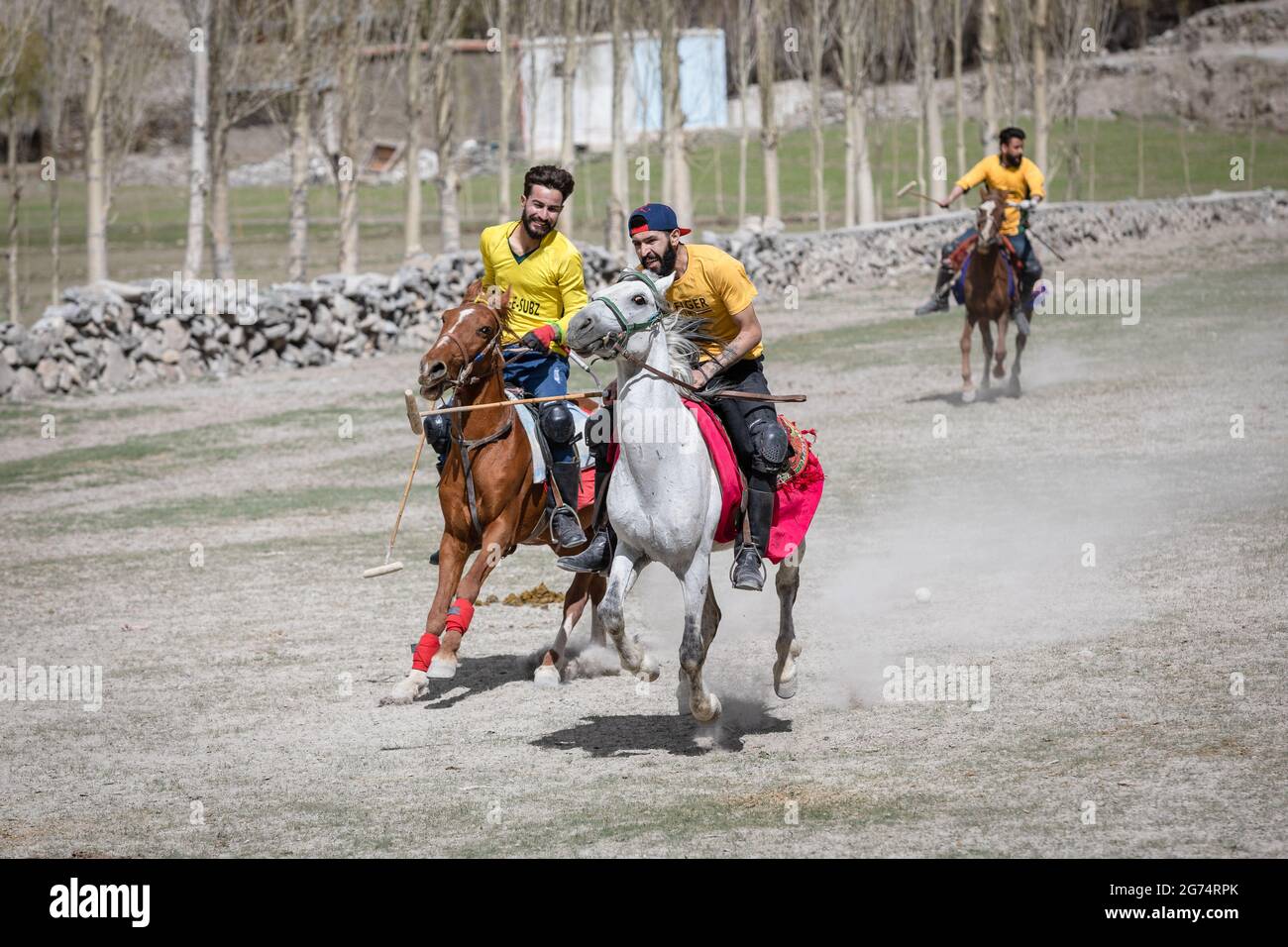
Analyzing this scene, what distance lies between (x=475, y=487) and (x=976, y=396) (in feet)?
40.0

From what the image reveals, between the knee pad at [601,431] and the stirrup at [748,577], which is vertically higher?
the knee pad at [601,431]

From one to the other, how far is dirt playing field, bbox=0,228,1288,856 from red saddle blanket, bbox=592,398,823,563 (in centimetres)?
100

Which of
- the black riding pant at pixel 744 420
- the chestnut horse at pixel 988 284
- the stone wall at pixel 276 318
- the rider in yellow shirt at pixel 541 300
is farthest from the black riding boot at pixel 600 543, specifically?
the stone wall at pixel 276 318

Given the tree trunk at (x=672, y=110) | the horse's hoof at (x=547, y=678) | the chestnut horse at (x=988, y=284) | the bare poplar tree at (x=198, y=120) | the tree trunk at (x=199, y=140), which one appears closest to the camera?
the horse's hoof at (x=547, y=678)

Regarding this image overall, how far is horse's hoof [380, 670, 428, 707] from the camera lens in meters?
9.08

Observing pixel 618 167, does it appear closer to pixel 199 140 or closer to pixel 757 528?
pixel 199 140

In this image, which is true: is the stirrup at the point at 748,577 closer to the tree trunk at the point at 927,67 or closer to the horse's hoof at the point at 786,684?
the horse's hoof at the point at 786,684

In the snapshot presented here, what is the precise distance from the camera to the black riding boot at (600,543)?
8.00 metres

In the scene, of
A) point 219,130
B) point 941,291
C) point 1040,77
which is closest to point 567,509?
point 941,291

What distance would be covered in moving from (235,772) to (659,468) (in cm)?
252

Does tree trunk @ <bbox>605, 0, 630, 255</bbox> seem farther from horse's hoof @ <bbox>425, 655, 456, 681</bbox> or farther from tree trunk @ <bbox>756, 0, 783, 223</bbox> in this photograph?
horse's hoof @ <bbox>425, 655, 456, 681</bbox>

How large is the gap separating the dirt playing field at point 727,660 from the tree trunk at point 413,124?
14.7 m
